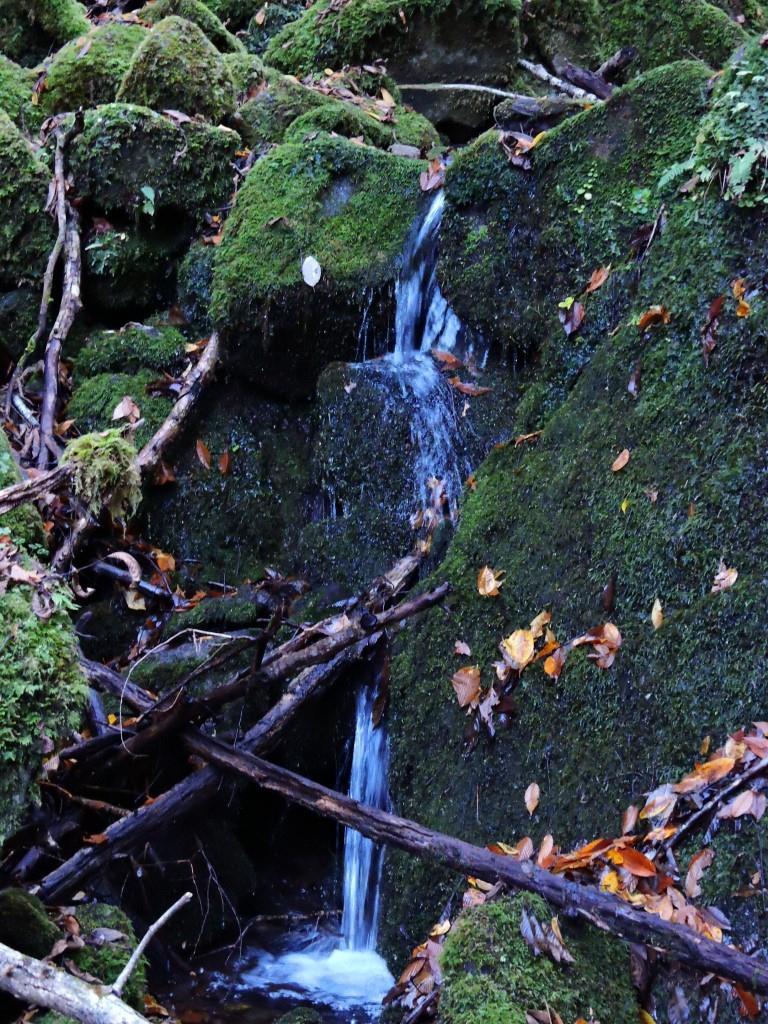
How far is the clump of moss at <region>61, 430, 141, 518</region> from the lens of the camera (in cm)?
512

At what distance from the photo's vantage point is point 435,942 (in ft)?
12.9

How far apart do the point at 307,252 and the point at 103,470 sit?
2.56 metres

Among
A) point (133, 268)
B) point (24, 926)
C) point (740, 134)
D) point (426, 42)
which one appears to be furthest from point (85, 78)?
point (24, 926)

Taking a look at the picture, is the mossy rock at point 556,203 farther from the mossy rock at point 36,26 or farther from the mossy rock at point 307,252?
the mossy rock at point 36,26

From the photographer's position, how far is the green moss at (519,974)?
3.09m

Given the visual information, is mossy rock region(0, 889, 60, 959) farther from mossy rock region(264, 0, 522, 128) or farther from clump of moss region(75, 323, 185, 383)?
mossy rock region(264, 0, 522, 128)

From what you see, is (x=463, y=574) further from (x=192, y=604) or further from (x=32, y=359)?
(x=32, y=359)

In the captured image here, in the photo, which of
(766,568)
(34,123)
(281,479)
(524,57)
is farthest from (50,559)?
(524,57)

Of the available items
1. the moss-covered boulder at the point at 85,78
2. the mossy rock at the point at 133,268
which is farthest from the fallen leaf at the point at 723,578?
the moss-covered boulder at the point at 85,78

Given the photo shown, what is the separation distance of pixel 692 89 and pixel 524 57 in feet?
17.8

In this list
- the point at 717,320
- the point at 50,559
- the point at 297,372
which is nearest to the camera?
the point at 717,320

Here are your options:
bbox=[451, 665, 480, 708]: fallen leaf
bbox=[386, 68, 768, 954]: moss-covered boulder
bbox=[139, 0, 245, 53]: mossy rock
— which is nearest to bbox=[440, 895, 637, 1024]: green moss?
bbox=[386, 68, 768, 954]: moss-covered boulder

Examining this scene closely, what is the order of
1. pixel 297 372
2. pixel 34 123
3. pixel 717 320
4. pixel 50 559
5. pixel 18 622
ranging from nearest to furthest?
1. pixel 18 622
2. pixel 717 320
3. pixel 50 559
4. pixel 297 372
5. pixel 34 123

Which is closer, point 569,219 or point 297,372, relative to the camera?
point 569,219
